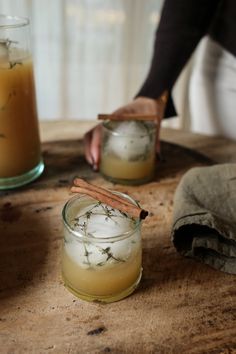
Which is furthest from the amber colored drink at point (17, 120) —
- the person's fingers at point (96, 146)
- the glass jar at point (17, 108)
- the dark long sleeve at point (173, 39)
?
the dark long sleeve at point (173, 39)

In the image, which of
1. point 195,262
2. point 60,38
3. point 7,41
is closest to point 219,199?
point 195,262

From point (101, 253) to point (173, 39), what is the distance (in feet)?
2.06

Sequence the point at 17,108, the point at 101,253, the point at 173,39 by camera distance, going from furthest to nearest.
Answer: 1. the point at 173,39
2. the point at 17,108
3. the point at 101,253

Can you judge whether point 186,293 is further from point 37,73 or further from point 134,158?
point 37,73

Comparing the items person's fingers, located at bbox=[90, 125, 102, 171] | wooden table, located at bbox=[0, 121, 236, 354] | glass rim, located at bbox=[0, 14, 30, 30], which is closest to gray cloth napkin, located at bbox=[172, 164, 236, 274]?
wooden table, located at bbox=[0, 121, 236, 354]

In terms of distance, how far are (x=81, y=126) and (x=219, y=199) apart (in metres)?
0.42

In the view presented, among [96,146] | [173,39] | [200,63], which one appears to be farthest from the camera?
[200,63]

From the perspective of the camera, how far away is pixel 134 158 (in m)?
0.74

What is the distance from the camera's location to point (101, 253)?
0.49 meters

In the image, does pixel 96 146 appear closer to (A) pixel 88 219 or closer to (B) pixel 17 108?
(B) pixel 17 108

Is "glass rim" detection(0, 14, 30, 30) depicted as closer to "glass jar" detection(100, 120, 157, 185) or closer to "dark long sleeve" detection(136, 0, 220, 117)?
"glass jar" detection(100, 120, 157, 185)

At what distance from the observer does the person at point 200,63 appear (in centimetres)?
94

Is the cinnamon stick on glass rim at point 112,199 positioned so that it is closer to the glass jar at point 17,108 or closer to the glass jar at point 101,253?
the glass jar at point 101,253

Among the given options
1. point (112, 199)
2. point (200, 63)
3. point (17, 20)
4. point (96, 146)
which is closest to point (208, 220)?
point (112, 199)
